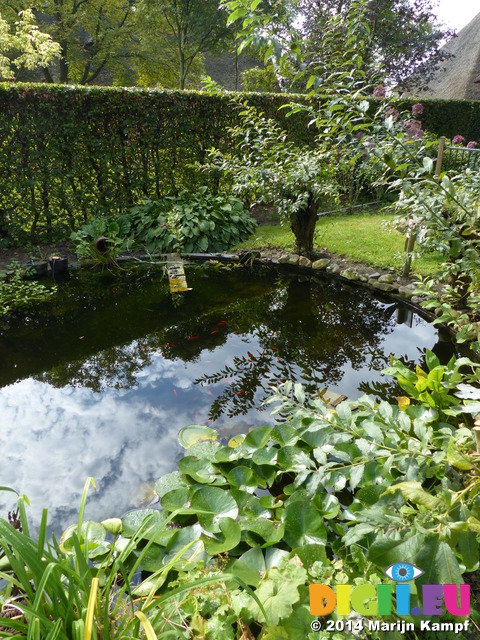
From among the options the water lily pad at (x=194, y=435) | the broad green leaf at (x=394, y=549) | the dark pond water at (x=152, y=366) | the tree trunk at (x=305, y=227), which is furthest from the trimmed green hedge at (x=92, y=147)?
the broad green leaf at (x=394, y=549)

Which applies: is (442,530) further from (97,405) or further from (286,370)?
(97,405)

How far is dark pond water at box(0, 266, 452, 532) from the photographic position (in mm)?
2139

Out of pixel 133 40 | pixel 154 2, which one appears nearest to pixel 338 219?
pixel 154 2

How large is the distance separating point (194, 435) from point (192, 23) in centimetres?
1817

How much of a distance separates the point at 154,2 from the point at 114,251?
15.1 metres

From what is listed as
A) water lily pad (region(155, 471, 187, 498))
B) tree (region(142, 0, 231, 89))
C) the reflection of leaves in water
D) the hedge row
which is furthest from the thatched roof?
water lily pad (region(155, 471, 187, 498))

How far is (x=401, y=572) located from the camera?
1037 mm

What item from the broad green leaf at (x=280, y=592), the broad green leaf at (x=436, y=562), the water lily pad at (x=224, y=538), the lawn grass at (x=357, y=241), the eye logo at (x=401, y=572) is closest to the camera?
the broad green leaf at (x=436, y=562)

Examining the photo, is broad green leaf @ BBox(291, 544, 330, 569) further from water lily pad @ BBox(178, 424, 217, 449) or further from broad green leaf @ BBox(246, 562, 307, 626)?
water lily pad @ BBox(178, 424, 217, 449)

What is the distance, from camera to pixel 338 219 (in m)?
7.12

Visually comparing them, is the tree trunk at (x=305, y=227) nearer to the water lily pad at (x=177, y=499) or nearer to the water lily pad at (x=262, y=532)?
the water lily pad at (x=177, y=499)

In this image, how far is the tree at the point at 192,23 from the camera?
15148mm

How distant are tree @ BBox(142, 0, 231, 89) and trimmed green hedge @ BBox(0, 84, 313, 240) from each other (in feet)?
37.7

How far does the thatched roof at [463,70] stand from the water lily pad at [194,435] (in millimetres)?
21654
